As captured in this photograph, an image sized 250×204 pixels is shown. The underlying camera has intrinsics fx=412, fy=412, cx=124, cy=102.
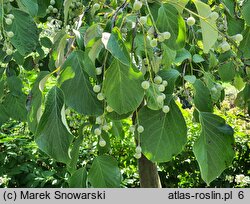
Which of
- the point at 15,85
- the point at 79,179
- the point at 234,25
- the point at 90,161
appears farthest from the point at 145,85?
the point at 90,161

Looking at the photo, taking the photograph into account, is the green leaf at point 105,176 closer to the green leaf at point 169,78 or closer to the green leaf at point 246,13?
the green leaf at point 169,78

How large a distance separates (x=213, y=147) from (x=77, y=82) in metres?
0.32

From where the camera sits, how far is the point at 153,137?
85cm

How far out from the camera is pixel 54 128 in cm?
74

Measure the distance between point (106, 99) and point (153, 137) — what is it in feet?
0.47

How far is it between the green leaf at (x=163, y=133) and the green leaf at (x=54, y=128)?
181 mm

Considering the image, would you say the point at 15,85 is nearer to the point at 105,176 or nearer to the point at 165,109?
the point at 105,176

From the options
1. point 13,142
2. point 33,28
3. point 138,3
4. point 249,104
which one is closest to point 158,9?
point 138,3

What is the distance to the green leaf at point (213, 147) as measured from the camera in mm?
861

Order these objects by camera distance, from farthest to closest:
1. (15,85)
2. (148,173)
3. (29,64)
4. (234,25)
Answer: (148,173) < (29,64) < (15,85) < (234,25)

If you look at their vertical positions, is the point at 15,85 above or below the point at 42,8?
below

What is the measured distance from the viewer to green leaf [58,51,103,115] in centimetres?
78

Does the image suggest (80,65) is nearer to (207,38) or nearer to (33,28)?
(207,38)

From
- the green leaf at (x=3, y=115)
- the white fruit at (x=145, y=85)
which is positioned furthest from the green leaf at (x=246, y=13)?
the green leaf at (x=3, y=115)
